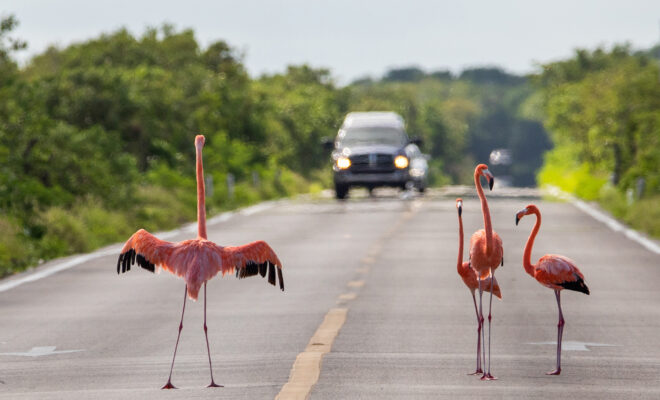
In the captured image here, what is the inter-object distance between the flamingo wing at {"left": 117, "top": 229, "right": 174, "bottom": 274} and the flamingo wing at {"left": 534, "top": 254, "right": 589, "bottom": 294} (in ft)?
8.43

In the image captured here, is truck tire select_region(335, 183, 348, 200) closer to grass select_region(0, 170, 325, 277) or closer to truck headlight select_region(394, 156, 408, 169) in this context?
truck headlight select_region(394, 156, 408, 169)

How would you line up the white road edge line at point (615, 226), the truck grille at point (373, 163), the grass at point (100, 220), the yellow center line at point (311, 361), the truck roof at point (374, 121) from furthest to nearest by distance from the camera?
1. the truck roof at point (374, 121)
2. the truck grille at point (373, 163)
3. the white road edge line at point (615, 226)
4. the grass at point (100, 220)
5. the yellow center line at point (311, 361)

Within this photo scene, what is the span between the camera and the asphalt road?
380 inches

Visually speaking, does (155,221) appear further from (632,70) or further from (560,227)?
(632,70)

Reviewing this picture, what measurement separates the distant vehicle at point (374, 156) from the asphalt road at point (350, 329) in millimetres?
14483

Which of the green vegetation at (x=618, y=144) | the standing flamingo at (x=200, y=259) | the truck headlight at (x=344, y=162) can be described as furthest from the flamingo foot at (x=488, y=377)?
the truck headlight at (x=344, y=162)

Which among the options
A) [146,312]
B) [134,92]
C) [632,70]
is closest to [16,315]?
[146,312]

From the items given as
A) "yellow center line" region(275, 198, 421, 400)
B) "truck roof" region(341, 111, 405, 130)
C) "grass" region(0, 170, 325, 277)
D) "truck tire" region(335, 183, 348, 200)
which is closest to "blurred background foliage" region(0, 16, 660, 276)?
"grass" region(0, 170, 325, 277)

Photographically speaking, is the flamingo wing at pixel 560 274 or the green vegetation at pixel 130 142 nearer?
the flamingo wing at pixel 560 274

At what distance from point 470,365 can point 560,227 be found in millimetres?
17520

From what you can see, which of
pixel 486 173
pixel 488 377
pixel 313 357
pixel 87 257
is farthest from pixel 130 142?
pixel 486 173

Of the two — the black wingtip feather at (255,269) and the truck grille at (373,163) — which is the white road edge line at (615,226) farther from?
the black wingtip feather at (255,269)

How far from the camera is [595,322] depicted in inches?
525

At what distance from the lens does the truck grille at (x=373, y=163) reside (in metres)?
38.0
